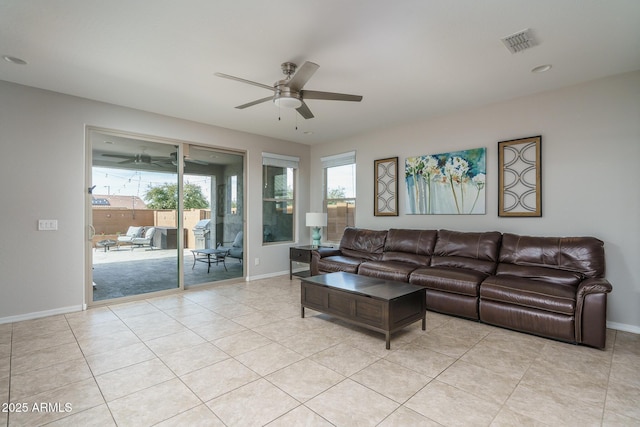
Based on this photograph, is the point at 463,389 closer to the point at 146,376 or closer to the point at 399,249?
the point at 146,376

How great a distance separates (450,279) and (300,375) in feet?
6.91

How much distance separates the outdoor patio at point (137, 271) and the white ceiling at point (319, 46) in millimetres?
2103

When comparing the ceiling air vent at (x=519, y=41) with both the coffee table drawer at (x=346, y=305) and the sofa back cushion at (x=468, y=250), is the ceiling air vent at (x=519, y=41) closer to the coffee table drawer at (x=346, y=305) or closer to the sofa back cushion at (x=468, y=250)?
the sofa back cushion at (x=468, y=250)

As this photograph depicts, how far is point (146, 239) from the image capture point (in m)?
4.63

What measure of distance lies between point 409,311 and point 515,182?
2285 mm

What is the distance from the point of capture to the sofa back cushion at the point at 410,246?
435 cm

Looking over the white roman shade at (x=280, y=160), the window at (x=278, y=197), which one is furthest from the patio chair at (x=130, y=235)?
the white roman shade at (x=280, y=160)

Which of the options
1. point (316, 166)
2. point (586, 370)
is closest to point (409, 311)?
point (586, 370)

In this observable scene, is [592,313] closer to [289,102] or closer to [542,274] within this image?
[542,274]

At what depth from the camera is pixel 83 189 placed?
155 inches

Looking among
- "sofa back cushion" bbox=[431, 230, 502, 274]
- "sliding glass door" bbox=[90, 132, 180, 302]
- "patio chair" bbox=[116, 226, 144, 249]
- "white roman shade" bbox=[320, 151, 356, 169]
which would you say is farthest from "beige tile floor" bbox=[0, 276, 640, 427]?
"white roman shade" bbox=[320, 151, 356, 169]

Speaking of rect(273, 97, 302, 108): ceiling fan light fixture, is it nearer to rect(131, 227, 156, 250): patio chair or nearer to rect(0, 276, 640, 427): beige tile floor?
rect(0, 276, 640, 427): beige tile floor

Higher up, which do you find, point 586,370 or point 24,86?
point 24,86

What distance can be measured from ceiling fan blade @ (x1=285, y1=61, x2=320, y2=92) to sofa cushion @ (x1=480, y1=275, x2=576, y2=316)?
2780 millimetres
